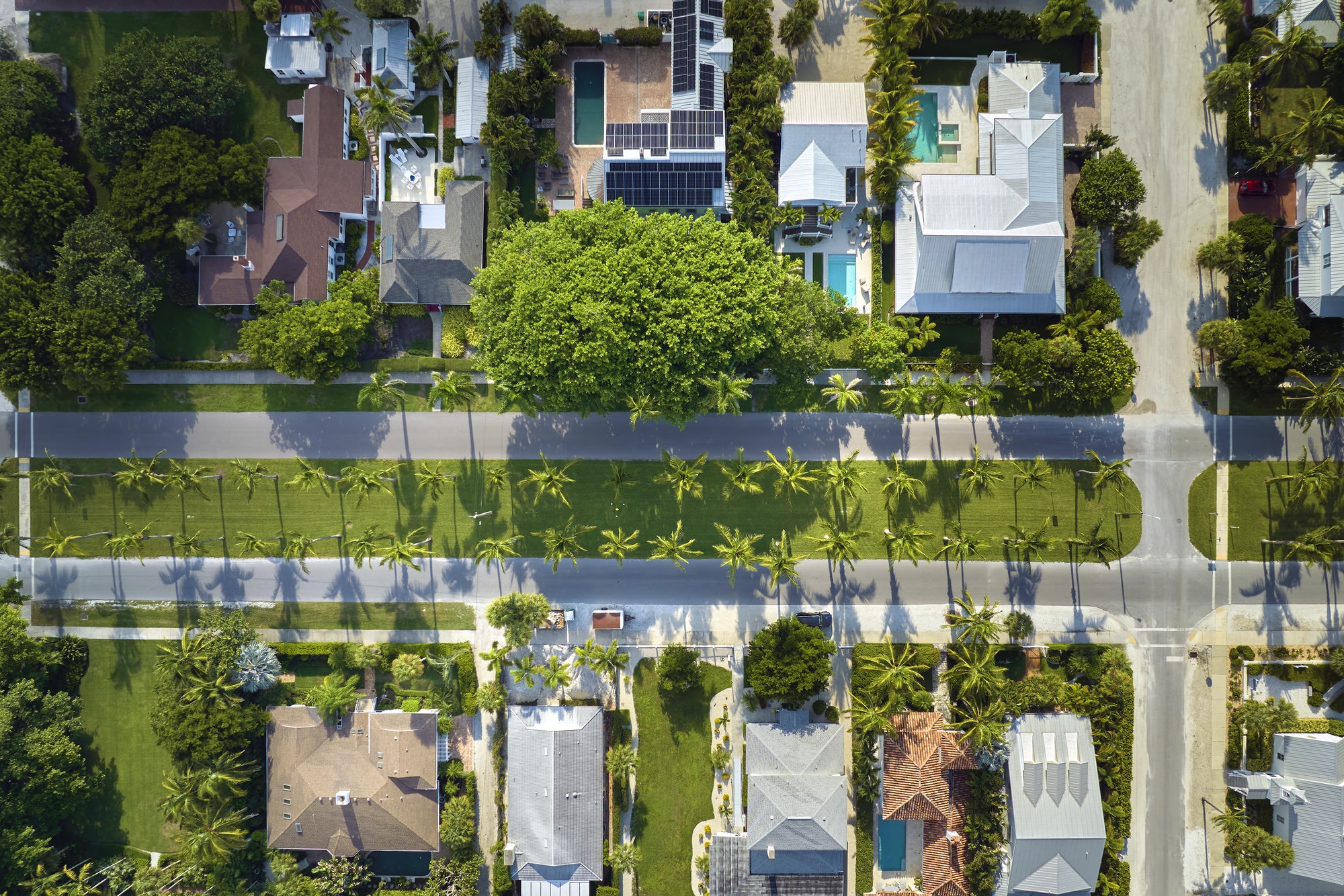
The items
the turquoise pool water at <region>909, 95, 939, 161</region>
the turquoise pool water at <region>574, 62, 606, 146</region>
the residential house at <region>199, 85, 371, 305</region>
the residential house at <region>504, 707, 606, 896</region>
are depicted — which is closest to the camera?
the residential house at <region>504, 707, 606, 896</region>

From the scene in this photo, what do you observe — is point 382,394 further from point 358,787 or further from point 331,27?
point 358,787

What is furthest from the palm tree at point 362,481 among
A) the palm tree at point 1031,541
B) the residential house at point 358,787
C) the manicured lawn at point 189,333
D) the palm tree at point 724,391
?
the palm tree at point 1031,541

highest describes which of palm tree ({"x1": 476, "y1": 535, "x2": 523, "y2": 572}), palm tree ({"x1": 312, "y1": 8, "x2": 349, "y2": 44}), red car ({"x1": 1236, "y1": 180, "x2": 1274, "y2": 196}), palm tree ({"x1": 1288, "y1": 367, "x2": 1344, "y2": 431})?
palm tree ({"x1": 312, "y1": 8, "x2": 349, "y2": 44})

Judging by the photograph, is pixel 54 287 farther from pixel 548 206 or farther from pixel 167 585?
pixel 548 206

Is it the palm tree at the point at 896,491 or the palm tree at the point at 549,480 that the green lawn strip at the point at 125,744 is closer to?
the palm tree at the point at 549,480

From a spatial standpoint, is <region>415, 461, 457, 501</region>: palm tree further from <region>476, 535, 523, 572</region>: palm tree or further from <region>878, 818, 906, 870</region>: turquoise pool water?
<region>878, 818, 906, 870</region>: turquoise pool water

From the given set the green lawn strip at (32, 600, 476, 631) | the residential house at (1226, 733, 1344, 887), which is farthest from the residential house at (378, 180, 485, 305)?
the residential house at (1226, 733, 1344, 887)
